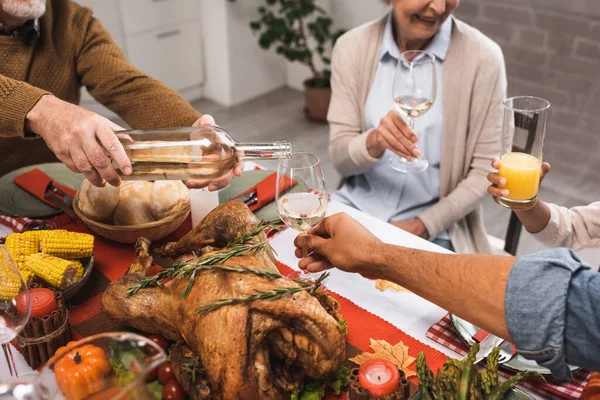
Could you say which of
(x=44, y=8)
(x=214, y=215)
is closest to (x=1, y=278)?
(x=214, y=215)

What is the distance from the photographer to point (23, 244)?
144 centimetres

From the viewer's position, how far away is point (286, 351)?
1123 millimetres

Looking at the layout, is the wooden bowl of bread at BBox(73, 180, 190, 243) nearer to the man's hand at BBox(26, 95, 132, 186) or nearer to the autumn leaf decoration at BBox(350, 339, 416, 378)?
the man's hand at BBox(26, 95, 132, 186)

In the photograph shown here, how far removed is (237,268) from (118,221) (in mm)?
549

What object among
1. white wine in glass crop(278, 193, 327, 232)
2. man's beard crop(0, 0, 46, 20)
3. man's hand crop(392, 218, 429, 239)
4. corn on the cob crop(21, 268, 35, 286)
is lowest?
man's hand crop(392, 218, 429, 239)

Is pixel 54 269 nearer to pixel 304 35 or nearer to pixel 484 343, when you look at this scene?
pixel 484 343

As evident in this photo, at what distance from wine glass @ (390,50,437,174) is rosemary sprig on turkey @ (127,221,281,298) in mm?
790

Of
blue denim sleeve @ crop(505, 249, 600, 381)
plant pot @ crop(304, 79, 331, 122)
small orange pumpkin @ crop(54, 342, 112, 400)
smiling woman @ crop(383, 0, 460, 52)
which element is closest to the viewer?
small orange pumpkin @ crop(54, 342, 112, 400)

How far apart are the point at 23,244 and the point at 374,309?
0.84 meters

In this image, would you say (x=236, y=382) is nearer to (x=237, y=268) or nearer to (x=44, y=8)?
(x=237, y=268)

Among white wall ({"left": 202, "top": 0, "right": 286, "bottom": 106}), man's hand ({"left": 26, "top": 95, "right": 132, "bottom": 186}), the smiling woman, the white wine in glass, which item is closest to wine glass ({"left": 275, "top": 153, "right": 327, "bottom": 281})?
the white wine in glass

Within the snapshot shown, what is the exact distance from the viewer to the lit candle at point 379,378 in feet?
3.43

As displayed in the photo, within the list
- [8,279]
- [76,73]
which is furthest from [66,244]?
[76,73]

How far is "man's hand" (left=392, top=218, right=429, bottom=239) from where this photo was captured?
2.04m
